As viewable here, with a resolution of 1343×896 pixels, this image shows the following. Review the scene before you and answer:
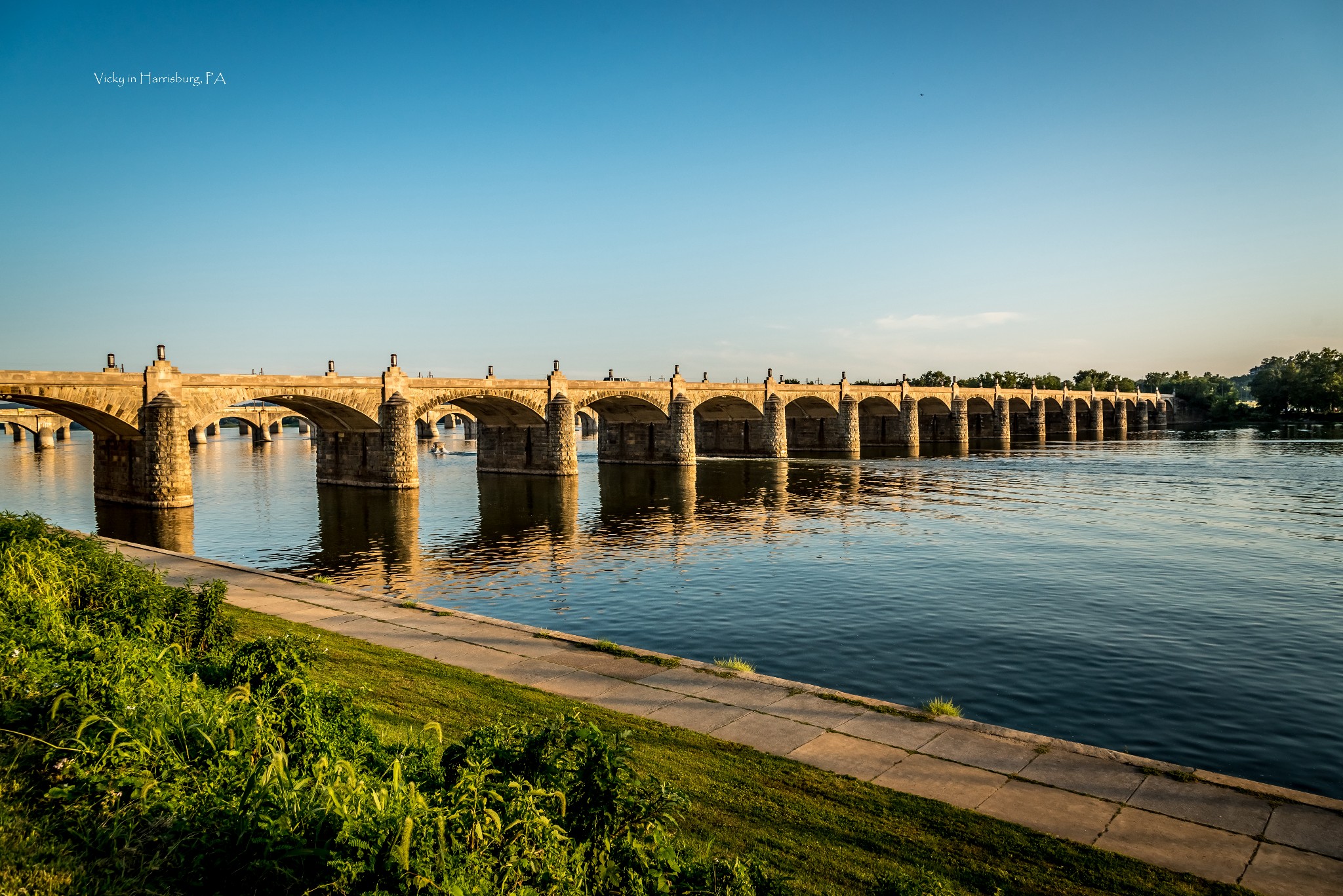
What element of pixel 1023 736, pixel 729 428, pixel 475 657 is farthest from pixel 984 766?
pixel 729 428

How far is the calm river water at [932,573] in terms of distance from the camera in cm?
1617

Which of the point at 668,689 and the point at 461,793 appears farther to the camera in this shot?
the point at 668,689

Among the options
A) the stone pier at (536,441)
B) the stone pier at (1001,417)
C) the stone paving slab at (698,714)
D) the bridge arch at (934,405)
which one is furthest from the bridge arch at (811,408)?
the stone paving slab at (698,714)

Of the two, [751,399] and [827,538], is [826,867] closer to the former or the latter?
[827,538]

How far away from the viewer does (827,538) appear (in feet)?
122

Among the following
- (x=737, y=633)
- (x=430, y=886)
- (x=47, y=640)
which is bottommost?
(x=737, y=633)

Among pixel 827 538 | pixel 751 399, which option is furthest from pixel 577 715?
pixel 751 399

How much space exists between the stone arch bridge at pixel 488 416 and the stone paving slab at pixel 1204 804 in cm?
5196

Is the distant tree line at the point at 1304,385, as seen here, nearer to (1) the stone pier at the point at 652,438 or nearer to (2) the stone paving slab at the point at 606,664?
(1) the stone pier at the point at 652,438

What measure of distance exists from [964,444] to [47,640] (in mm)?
118981

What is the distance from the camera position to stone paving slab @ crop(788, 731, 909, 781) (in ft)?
33.0

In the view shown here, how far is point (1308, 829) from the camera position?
8.73 metres

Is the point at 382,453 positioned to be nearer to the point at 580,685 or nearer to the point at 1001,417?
the point at 580,685

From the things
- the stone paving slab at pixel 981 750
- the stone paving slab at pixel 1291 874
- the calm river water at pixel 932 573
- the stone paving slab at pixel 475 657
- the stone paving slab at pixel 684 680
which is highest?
the stone paving slab at pixel 475 657
